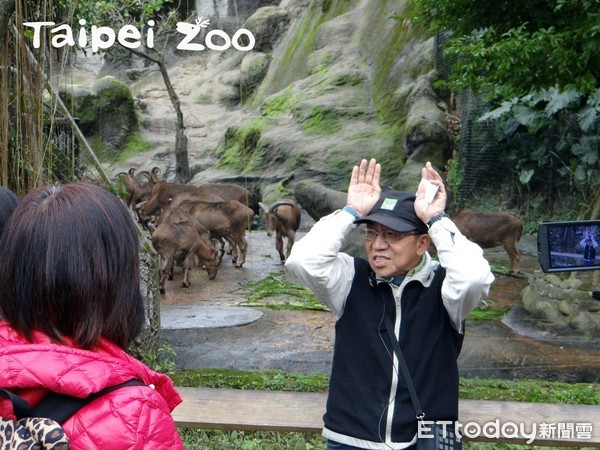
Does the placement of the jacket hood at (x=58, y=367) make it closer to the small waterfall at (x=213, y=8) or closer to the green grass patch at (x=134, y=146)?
the green grass patch at (x=134, y=146)

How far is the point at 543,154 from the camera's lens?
49.0 feet

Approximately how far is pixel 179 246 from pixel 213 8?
19.0 metres

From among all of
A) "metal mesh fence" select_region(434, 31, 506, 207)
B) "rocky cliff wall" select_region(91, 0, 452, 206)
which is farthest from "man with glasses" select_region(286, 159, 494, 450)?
"metal mesh fence" select_region(434, 31, 506, 207)

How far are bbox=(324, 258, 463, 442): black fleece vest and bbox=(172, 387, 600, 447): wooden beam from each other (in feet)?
2.69

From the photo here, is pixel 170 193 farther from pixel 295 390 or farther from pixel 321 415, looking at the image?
pixel 321 415

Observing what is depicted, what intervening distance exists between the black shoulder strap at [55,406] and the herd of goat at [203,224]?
8.93m

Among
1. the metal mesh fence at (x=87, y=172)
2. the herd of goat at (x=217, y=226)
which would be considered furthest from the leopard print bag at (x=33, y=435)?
the herd of goat at (x=217, y=226)

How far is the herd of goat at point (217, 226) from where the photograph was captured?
11.5m

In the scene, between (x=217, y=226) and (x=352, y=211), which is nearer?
(x=352, y=211)

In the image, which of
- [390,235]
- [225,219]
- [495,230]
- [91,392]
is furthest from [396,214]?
[225,219]

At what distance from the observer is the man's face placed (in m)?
2.72

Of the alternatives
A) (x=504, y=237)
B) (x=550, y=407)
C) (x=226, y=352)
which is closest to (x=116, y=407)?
(x=550, y=407)

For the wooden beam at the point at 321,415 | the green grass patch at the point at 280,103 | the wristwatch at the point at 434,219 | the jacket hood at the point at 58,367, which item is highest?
the green grass patch at the point at 280,103

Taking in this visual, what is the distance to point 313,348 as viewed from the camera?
8320 millimetres
